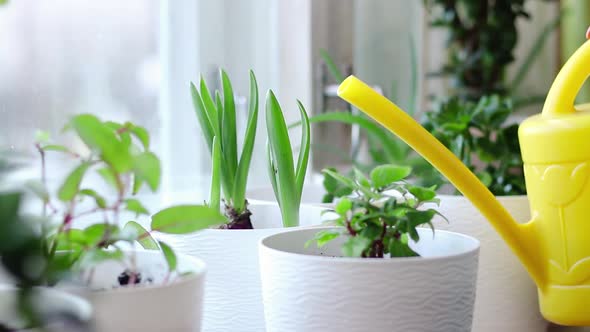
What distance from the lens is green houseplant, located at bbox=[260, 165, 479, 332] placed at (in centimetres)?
38

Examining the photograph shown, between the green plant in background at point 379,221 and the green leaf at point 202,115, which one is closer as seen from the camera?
the green plant in background at point 379,221

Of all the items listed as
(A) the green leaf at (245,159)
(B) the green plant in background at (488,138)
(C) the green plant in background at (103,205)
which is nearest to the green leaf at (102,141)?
(C) the green plant in background at (103,205)

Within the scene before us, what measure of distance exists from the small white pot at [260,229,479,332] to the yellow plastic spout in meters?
0.06

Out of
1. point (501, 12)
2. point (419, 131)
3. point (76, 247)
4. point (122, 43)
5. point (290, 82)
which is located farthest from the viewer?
point (501, 12)

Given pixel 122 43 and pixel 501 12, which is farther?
pixel 501 12

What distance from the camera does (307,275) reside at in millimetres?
389

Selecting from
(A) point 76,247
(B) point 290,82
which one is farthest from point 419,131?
(B) point 290,82

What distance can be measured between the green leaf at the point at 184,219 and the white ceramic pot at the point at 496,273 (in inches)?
9.9

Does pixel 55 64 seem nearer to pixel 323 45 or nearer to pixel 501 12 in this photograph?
pixel 323 45

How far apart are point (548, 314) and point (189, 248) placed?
0.24 meters

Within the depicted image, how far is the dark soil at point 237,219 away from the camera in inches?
20.8

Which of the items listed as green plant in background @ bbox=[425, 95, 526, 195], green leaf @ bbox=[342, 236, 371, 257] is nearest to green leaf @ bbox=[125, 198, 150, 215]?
green leaf @ bbox=[342, 236, 371, 257]

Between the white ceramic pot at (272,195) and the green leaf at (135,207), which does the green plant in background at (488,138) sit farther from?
the green leaf at (135,207)

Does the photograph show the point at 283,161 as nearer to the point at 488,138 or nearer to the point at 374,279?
the point at 374,279
